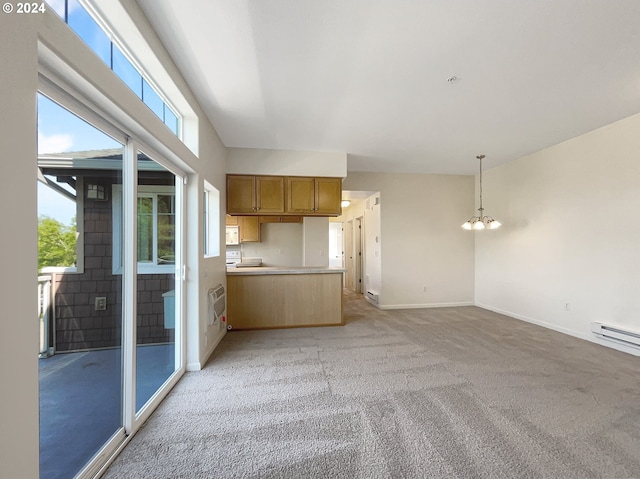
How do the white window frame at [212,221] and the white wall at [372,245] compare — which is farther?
the white wall at [372,245]

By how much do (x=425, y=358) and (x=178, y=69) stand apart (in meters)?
3.78

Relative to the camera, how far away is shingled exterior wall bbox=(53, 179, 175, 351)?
135 cm

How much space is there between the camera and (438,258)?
5.48 meters

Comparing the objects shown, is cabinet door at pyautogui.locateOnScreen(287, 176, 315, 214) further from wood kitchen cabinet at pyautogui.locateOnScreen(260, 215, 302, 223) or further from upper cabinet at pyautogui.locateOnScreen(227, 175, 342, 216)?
wood kitchen cabinet at pyautogui.locateOnScreen(260, 215, 302, 223)

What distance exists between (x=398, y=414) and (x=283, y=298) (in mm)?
2484

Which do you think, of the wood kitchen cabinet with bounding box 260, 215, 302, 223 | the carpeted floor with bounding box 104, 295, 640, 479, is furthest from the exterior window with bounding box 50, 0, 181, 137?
the wood kitchen cabinet with bounding box 260, 215, 302, 223

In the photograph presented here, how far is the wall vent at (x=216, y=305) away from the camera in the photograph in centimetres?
303

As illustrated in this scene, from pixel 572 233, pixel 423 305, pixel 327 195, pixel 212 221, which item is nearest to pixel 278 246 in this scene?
pixel 327 195

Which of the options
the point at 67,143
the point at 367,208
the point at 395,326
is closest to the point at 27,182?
the point at 67,143

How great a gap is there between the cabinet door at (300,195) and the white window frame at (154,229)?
6.30ft

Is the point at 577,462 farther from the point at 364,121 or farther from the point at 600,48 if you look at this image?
the point at 364,121

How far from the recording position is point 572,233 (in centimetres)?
371

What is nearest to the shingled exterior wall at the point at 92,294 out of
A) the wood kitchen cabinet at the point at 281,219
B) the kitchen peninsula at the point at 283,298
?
the kitchen peninsula at the point at 283,298

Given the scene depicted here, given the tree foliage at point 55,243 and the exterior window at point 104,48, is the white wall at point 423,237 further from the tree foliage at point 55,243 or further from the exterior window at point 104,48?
the tree foliage at point 55,243
